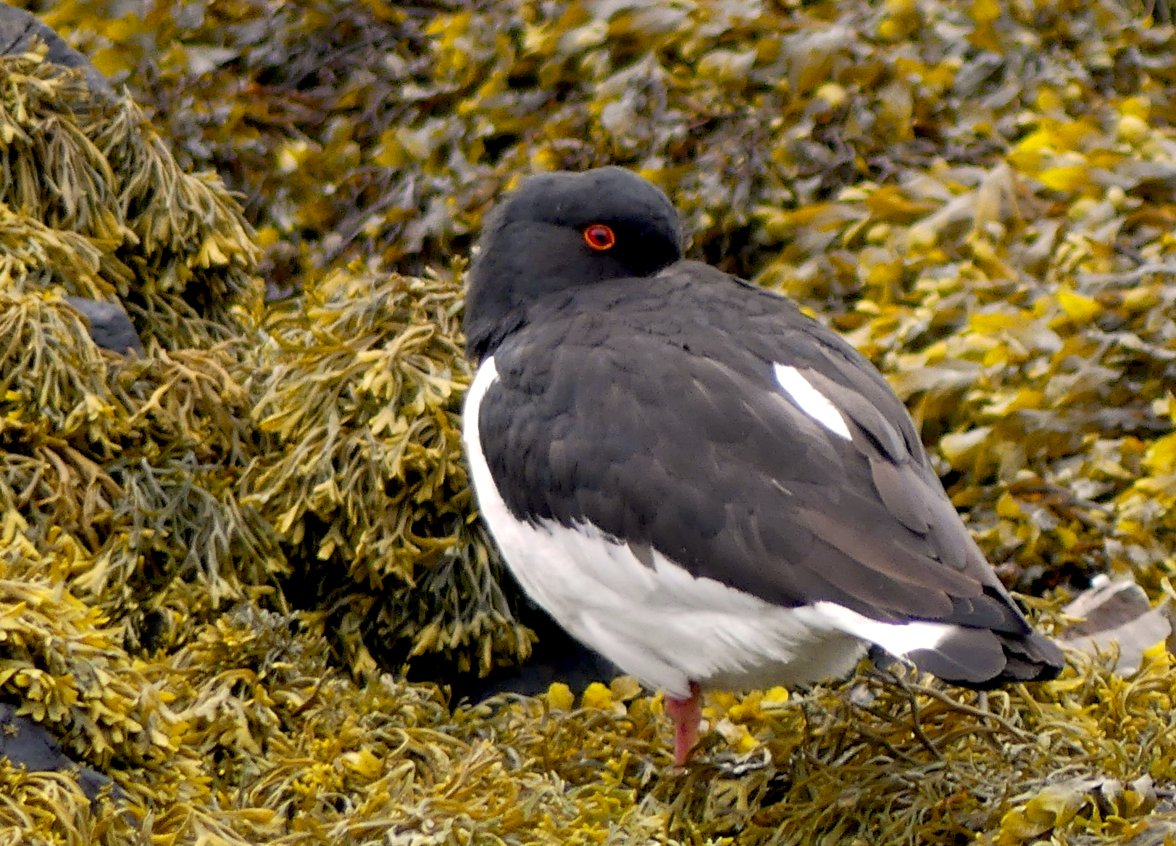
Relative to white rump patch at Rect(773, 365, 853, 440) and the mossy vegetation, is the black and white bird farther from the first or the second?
the mossy vegetation

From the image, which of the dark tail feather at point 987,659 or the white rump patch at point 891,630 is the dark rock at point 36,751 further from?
the dark tail feather at point 987,659

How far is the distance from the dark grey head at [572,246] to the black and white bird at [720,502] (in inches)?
6.6

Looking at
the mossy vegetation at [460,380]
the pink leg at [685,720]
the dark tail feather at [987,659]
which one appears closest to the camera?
the dark tail feather at [987,659]

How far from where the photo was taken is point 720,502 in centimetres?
350

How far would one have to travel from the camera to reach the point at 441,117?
808cm

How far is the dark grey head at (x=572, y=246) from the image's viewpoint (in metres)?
4.31

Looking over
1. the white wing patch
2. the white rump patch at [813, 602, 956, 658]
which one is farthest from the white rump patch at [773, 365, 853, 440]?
the white rump patch at [813, 602, 956, 658]

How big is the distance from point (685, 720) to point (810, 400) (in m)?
0.84

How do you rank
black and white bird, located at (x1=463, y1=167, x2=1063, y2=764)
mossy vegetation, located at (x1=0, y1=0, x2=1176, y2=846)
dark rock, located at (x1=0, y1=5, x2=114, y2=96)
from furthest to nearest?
dark rock, located at (x1=0, y1=5, x2=114, y2=96) < mossy vegetation, located at (x1=0, y1=0, x2=1176, y2=846) < black and white bird, located at (x1=463, y1=167, x2=1063, y2=764)

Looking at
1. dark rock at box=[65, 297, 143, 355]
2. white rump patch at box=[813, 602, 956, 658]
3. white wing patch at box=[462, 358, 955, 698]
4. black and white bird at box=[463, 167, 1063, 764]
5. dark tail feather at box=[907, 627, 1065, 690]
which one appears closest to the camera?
dark tail feather at box=[907, 627, 1065, 690]

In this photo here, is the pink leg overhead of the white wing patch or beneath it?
beneath

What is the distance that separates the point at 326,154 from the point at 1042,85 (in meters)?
3.48

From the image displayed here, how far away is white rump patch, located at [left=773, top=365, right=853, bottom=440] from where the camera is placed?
3631 mm

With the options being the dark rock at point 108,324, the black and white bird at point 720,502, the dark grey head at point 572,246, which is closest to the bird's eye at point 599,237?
the dark grey head at point 572,246
